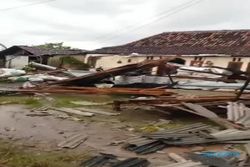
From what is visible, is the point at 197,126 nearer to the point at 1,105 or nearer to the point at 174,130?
the point at 174,130

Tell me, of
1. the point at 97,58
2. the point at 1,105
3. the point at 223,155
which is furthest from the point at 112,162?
the point at 97,58

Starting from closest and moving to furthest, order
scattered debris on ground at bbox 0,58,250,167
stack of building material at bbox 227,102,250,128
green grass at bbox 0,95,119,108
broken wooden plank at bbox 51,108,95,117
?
scattered debris on ground at bbox 0,58,250,167 < stack of building material at bbox 227,102,250,128 < broken wooden plank at bbox 51,108,95,117 < green grass at bbox 0,95,119,108

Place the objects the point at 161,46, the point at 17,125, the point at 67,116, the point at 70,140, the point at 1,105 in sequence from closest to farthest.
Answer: the point at 70,140, the point at 17,125, the point at 67,116, the point at 1,105, the point at 161,46

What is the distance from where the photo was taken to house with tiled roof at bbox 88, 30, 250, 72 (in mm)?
28016

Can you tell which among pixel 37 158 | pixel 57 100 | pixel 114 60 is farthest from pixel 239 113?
pixel 114 60

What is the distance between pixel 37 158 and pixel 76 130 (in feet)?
8.04

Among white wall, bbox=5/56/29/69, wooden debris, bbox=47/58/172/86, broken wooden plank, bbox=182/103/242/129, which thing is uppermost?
wooden debris, bbox=47/58/172/86

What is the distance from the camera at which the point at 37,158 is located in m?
6.95

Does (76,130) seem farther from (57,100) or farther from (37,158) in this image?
(57,100)

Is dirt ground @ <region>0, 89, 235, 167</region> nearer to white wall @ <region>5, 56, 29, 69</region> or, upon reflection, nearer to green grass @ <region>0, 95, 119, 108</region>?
green grass @ <region>0, 95, 119, 108</region>

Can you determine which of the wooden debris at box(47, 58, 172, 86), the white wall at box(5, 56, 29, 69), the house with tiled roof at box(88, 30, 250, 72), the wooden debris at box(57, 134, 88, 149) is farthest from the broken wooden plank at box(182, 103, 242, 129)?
the white wall at box(5, 56, 29, 69)

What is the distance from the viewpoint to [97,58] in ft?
117

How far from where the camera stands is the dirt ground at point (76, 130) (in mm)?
7293

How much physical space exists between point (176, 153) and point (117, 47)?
95.6 ft
